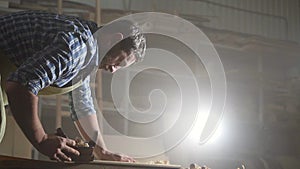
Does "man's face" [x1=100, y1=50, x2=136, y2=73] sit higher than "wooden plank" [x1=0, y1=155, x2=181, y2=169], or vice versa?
"man's face" [x1=100, y1=50, x2=136, y2=73]

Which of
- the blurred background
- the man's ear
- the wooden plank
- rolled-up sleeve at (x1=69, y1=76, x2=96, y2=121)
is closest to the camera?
the wooden plank

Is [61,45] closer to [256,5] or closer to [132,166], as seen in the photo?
[132,166]

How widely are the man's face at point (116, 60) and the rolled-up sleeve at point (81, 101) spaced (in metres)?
0.22

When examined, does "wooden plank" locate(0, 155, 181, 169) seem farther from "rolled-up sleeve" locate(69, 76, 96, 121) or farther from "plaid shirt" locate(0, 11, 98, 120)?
"rolled-up sleeve" locate(69, 76, 96, 121)

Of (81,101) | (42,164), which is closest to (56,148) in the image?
(42,164)

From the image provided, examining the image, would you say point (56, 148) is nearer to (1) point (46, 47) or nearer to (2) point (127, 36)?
(1) point (46, 47)

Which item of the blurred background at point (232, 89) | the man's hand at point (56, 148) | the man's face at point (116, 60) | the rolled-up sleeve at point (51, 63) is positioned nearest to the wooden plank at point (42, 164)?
the man's hand at point (56, 148)

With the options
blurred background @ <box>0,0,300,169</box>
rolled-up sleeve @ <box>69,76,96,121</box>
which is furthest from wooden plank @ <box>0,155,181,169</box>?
blurred background @ <box>0,0,300,169</box>

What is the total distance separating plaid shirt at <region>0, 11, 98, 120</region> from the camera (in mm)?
1054

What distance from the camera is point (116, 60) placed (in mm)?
1337

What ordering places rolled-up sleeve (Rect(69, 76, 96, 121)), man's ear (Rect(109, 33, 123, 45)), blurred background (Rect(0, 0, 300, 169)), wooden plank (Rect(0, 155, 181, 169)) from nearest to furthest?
wooden plank (Rect(0, 155, 181, 169)) < man's ear (Rect(109, 33, 123, 45)) < rolled-up sleeve (Rect(69, 76, 96, 121)) < blurred background (Rect(0, 0, 300, 169))

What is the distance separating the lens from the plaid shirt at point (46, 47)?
3.46ft

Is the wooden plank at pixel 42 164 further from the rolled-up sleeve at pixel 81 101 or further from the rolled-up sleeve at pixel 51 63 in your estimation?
the rolled-up sleeve at pixel 81 101

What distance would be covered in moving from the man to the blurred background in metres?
1.55
